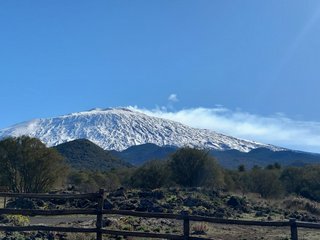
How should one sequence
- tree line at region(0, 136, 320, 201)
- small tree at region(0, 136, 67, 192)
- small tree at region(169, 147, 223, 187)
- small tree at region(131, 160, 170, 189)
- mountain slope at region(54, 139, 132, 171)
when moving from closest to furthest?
small tree at region(0, 136, 67, 192)
tree line at region(0, 136, 320, 201)
small tree at region(169, 147, 223, 187)
small tree at region(131, 160, 170, 189)
mountain slope at region(54, 139, 132, 171)

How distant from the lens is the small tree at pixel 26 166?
Result: 1933 inches

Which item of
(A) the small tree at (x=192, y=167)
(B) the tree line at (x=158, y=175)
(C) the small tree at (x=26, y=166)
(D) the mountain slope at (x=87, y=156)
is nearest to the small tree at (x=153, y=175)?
(B) the tree line at (x=158, y=175)

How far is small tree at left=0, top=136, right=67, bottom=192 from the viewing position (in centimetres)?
4909

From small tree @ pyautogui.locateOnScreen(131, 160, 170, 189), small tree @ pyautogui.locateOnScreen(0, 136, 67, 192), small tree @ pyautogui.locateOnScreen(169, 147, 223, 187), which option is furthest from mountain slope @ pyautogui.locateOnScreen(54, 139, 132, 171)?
small tree @ pyautogui.locateOnScreen(0, 136, 67, 192)

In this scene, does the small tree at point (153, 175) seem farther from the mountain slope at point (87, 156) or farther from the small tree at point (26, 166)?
the mountain slope at point (87, 156)

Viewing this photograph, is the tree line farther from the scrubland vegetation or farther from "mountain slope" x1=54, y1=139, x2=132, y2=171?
"mountain slope" x1=54, y1=139, x2=132, y2=171

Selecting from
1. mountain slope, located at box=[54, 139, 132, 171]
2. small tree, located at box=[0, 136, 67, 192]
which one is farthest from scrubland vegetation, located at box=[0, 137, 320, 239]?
mountain slope, located at box=[54, 139, 132, 171]

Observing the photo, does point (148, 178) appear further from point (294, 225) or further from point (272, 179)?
point (294, 225)

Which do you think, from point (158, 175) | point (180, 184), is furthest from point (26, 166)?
point (180, 184)

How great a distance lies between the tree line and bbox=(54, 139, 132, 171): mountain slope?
6501 centimetres

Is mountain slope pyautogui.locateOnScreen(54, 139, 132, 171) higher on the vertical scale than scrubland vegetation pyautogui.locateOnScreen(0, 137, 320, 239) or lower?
higher

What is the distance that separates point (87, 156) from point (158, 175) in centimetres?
9022

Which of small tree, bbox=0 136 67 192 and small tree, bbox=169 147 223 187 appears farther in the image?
Answer: small tree, bbox=169 147 223 187

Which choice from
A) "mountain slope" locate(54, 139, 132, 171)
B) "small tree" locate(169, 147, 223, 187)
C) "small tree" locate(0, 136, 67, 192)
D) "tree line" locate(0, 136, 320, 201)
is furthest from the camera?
"mountain slope" locate(54, 139, 132, 171)
